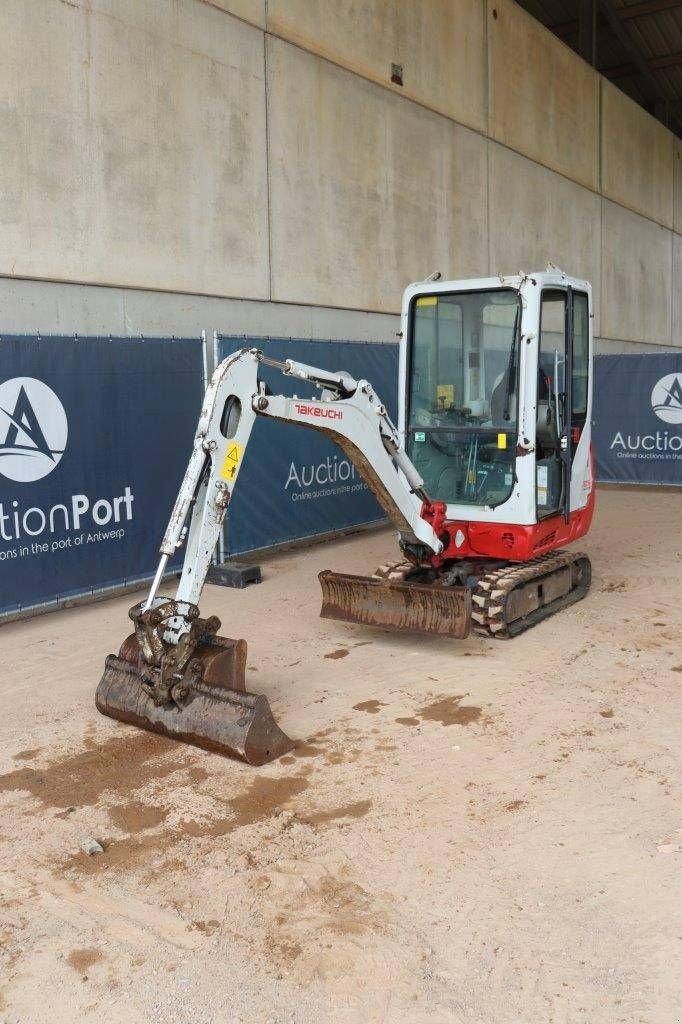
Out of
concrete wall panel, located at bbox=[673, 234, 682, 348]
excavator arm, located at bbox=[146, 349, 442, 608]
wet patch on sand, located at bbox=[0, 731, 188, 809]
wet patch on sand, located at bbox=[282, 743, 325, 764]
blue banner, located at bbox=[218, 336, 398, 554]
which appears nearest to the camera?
wet patch on sand, located at bbox=[0, 731, 188, 809]

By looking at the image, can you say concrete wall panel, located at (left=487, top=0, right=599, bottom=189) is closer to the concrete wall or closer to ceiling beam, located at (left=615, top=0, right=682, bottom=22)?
the concrete wall

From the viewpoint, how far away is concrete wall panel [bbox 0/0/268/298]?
25.7ft

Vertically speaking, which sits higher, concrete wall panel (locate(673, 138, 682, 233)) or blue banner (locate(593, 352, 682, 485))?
concrete wall panel (locate(673, 138, 682, 233))

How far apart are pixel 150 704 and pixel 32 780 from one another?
0.74 metres

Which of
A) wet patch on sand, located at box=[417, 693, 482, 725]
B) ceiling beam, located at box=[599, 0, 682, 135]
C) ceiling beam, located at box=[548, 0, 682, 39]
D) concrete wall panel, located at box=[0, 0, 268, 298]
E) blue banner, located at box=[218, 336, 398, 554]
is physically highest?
ceiling beam, located at box=[548, 0, 682, 39]

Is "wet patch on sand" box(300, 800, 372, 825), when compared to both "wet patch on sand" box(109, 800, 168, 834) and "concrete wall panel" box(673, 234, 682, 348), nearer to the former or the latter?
"wet patch on sand" box(109, 800, 168, 834)

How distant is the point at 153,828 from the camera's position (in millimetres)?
4129

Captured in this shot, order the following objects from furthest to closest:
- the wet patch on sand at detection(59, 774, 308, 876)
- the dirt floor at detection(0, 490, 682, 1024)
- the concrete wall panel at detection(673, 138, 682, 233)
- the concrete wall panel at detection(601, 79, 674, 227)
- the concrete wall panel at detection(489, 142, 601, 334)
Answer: the concrete wall panel at detection(673, 138, 682, 233) → the concrete wall panel at detection(601, 79, 674, 227) → the concrete wall panel at detection(489, 142, 601, 334) → the wet patch on sand at detection(59, 774, 308, 876) → the dirt floor at detection(0, 490, 682, 1024)

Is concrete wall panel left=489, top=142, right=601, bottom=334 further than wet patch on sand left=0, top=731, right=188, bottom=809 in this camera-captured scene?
Yes

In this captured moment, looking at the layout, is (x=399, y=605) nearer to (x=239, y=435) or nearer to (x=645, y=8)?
(x=239, y=435)

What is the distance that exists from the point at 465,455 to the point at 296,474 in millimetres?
3304

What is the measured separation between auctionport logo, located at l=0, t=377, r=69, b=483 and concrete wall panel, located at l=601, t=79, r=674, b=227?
15.5 meters

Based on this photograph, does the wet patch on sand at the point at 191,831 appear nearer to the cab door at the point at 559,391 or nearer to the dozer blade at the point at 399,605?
the dozer blade at the point at 399,605

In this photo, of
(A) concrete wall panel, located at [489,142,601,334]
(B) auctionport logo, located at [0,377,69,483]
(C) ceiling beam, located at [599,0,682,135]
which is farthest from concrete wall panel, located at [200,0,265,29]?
(C) ceiling beam, located at [599,0,682,135]
